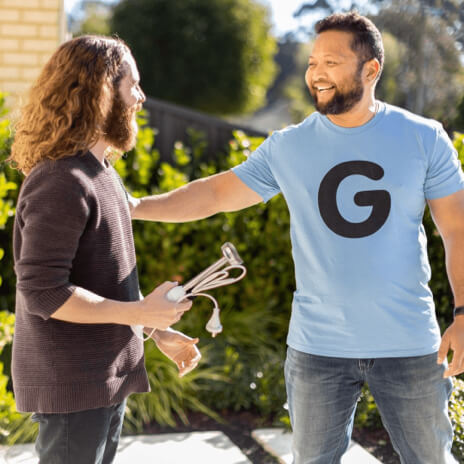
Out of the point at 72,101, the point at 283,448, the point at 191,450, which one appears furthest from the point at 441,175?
the point at 191,450

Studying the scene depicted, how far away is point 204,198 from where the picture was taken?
2.43 meters

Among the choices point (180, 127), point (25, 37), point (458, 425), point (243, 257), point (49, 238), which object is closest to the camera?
point (49, 238)

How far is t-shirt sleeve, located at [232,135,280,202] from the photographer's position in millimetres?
2373

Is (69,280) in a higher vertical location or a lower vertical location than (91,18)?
lower

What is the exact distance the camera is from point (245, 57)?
2580 cm

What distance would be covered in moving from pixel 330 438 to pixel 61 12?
539 centimetres

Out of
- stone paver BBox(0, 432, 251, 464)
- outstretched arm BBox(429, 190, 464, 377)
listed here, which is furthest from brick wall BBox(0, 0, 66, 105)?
outstretched arm BBox(429, 190, 464, 377)

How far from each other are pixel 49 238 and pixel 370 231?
37.3 inches

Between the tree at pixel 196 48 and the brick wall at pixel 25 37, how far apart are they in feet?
63.7

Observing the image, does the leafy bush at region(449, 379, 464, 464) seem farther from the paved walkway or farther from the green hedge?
the green hedge

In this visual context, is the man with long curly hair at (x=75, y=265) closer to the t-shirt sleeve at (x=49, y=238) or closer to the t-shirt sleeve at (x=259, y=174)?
the t-shirt sleeve at (x=49, y=238)

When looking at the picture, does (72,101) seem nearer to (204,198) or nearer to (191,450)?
(204,198)

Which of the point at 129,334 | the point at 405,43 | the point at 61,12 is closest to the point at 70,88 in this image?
the point at 129,334

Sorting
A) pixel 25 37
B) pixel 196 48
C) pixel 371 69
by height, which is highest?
pixel 196 48
